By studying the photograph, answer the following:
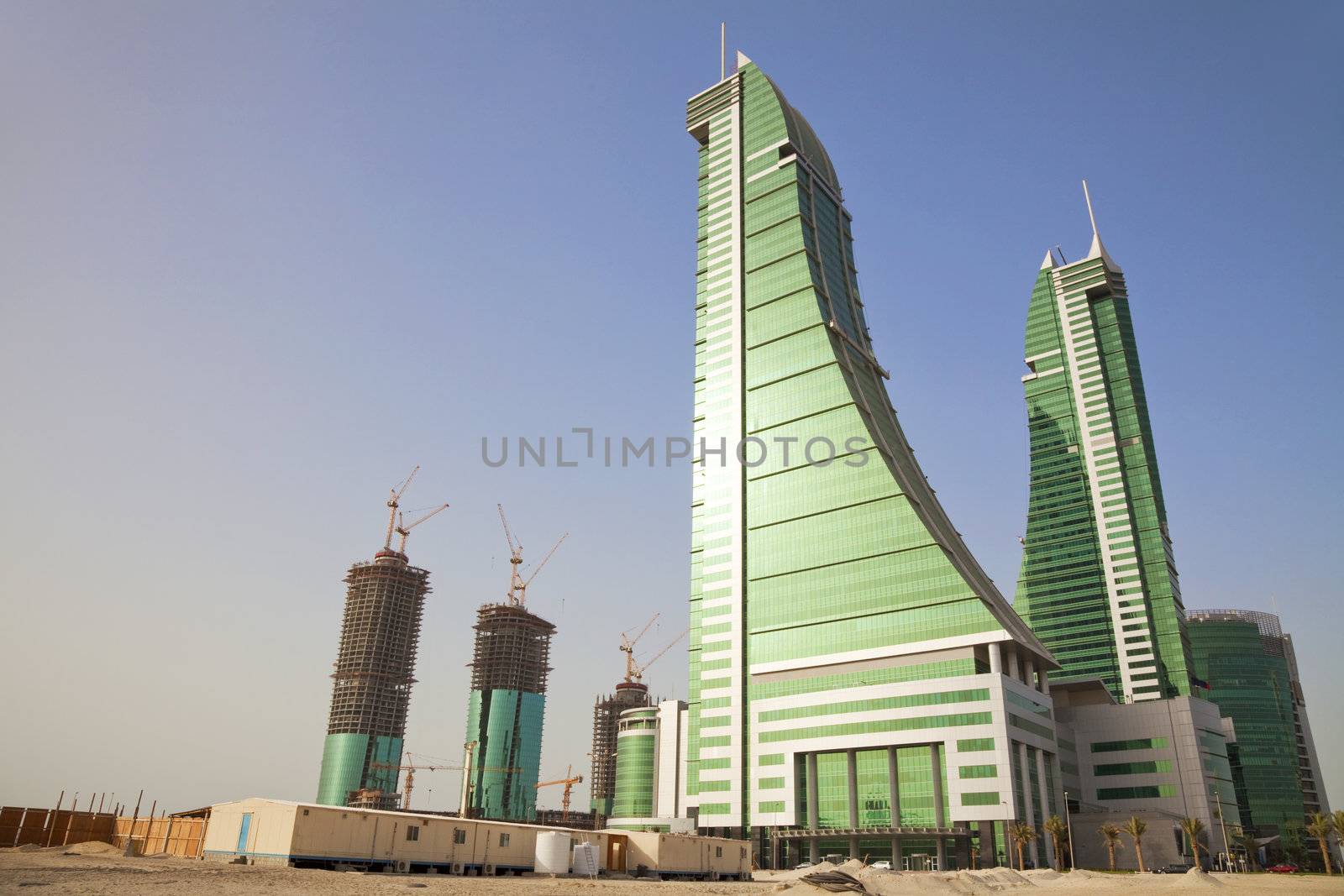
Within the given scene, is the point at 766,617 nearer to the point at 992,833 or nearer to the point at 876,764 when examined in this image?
the point at 876,764

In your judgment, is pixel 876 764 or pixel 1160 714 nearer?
pixel 876 764

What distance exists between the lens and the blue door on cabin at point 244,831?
2461 inches

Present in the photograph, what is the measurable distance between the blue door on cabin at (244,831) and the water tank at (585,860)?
24.3 m

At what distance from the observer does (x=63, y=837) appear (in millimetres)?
74812

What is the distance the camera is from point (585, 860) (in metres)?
73.8

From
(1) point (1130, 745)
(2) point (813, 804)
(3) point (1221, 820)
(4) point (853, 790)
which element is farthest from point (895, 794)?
(3) point (1221, 820)

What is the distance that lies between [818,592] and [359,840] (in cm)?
8270

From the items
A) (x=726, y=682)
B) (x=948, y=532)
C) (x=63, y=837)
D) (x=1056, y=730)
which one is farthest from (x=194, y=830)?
(x=1056, y=730)

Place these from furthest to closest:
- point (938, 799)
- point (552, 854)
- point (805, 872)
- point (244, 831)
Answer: point (938, 799), point (805, 872), point (552, 854), point (244, 831)

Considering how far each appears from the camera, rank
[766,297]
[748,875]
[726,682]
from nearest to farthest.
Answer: [748,875] → [726,682] → [766,297]

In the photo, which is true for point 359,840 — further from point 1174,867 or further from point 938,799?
point 1174,867

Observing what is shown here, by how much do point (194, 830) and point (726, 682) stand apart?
7863cm

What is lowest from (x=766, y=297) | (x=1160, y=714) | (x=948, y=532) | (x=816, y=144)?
(x=1160, y=714)

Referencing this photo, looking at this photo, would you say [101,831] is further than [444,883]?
Yes
